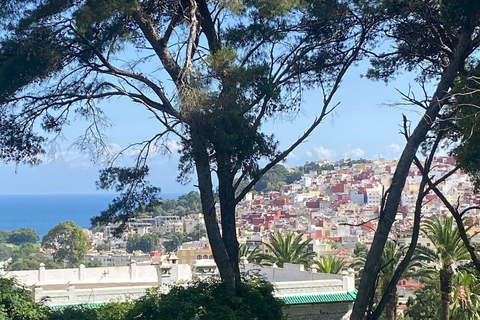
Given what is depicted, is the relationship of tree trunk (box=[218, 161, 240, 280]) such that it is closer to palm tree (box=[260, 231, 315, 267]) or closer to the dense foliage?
palm tree (box=[260, 231, 315, 267])

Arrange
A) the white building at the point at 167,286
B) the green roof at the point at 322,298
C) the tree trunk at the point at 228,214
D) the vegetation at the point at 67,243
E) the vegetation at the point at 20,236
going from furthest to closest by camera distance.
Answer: the vegetation at the point at 20,236 < the vegetation at the point at 67,243 < the green roof at the point at 322,298 < the white building at the point at 167,286 < the tree trunk at the point at 228,214

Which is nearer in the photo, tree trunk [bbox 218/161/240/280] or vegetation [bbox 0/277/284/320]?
vegetation [bbox 0/277/284/320]

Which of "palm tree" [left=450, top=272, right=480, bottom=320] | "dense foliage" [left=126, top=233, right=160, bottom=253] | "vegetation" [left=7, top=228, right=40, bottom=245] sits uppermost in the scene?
"vegetation" [left=7, top=228, right=40, bottom=245]

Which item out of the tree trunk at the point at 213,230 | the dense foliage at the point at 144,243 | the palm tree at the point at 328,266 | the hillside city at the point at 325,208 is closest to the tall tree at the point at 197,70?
the tree trunk at the point at 213,230

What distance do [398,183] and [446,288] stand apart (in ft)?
27.1

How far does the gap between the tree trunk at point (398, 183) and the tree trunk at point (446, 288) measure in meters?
7.39

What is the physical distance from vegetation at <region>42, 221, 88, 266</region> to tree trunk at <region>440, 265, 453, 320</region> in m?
46.3

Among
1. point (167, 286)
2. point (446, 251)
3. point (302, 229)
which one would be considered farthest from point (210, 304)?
point (302, 229)

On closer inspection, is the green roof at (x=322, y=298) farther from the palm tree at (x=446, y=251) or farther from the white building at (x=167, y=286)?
the palm tree at (x=446, y=251)

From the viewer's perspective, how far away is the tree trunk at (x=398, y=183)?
8.95 m

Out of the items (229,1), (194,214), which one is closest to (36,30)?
(229,1)

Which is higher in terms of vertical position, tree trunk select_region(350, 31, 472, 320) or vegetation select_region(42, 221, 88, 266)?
vegetation select_region(42, 221, 88, 266)

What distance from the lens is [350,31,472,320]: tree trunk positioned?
895 centimetres

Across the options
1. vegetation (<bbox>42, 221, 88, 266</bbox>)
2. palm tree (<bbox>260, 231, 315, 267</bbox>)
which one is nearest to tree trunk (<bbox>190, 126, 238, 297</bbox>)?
palm tree (<bbox>260, 231, 315, 267</bbox>)
